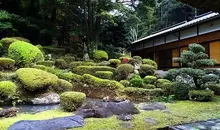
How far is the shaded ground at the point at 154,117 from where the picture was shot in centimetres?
513

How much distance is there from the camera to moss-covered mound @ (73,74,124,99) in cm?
941

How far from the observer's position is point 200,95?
815 cm

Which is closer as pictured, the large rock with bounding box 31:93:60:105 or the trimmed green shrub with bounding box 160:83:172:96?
the large rock with bounding box 31:93:60:105

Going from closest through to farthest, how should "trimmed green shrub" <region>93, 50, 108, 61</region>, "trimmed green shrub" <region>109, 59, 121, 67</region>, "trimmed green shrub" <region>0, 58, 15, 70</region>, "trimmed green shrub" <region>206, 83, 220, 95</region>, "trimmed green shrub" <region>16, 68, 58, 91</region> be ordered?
1. "trimmed green shrub" <region>16, 68, 58, 91</region>
2. "trimmed green shrub" <region>206, 83, 220, 95</region>
3. "trimmed green shrub" <region>0, 58, 15, 70</region>
4. "trimmed green shrub" <region>109, 59, 121, 67</region>
5. "trimmed green shrub" <region>93, 50, 108, 61</region>

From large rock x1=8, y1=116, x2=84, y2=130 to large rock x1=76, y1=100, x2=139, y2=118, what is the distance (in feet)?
1.71

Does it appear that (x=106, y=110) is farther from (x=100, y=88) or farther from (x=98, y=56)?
(x=98, y=56)

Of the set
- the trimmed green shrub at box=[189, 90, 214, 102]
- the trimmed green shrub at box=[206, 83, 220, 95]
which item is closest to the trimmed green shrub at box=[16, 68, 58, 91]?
the trimmed green shrub at box=[189, 90, 214, 102]

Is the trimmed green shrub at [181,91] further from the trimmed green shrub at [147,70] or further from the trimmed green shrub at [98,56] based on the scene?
the trimmed green shrub at [98,56]

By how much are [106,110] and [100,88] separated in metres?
A: 3.76

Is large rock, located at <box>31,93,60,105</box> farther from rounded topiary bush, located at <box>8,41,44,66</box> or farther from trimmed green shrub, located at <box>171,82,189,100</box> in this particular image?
trimmed green shrub, located at <box>171,82,189,100</box>

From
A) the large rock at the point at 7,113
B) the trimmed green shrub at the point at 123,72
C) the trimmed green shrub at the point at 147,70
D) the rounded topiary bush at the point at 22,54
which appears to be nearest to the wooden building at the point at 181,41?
the trimmed green shrub at the point at 147,70

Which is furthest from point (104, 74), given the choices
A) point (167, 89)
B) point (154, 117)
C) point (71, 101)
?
point (154, 117)

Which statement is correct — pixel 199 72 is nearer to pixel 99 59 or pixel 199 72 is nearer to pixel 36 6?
pixel 99 59

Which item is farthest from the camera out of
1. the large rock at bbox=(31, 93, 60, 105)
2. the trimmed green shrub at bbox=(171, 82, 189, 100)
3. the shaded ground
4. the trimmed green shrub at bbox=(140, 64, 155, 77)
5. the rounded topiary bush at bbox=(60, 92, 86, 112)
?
the trimmed green shrub at bbox=(140, 64, 155, 77)
